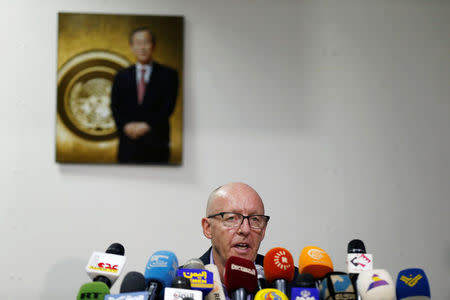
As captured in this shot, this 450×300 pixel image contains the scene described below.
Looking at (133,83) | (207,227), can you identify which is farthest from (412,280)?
(133,83)

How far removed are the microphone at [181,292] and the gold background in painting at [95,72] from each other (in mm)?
2092

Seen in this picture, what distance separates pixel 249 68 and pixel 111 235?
157 cm

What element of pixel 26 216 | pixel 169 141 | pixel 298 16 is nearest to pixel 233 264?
pixel 169 141

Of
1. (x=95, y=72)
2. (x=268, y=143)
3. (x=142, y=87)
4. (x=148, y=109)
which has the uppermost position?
(x=95, y=72)

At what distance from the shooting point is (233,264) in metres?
1.85

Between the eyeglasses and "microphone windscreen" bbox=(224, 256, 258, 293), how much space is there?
0.80m

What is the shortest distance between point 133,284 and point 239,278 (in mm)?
361

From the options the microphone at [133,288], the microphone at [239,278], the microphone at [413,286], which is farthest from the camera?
the microphone at [239,278]

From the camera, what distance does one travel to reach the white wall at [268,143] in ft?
12.4

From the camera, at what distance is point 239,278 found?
1847 millimetres

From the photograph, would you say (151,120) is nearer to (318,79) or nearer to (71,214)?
(71,214)

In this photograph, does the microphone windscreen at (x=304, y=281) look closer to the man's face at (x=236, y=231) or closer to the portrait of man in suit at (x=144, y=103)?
the man's face at (x=236, y=231)

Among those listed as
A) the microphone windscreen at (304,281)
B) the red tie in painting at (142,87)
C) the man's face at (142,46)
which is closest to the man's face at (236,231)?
the microphone windscreen at (304,281)

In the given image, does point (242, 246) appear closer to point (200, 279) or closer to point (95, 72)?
point (200, 279)
